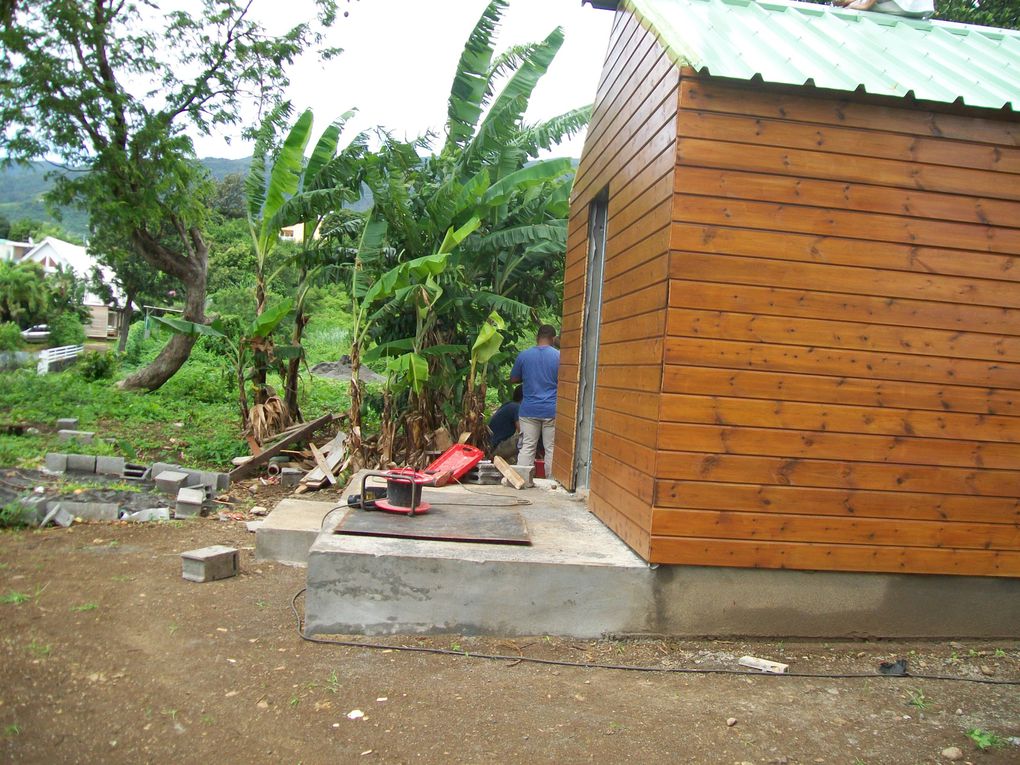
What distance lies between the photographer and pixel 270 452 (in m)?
10.3

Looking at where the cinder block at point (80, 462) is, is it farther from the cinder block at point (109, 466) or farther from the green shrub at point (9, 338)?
the green shrub at point (9, 338)

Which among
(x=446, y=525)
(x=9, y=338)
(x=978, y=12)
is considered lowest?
(x=446, y=525)

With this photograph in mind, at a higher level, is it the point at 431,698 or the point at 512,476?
the point at 512,476

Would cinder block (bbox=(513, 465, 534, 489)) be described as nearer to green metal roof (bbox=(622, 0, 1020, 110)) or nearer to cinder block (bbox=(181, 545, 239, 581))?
cinder block (bbox=(181, 545, 239, 581))

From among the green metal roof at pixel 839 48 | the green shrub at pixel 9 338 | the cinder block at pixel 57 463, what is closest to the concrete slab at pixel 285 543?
the cinder block at pixel 57 463

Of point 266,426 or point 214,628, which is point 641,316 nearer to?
point 214,628

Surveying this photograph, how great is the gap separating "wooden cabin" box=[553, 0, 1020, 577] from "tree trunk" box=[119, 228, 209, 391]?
554 inches

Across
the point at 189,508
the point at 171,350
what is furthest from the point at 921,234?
the point at 171,350

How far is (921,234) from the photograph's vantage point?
4.73 metres

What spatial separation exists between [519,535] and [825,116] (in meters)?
3.22

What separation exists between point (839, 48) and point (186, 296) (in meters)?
15.1

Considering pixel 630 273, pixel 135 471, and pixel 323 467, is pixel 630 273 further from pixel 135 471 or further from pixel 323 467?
pixel 135 471

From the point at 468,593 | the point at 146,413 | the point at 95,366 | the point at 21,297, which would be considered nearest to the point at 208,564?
the point at 468,593

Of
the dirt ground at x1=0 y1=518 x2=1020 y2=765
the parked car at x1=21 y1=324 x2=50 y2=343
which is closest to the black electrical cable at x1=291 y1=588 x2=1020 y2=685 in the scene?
the dirt ground at x1=0 y1=518 x2=1020 y2=765
